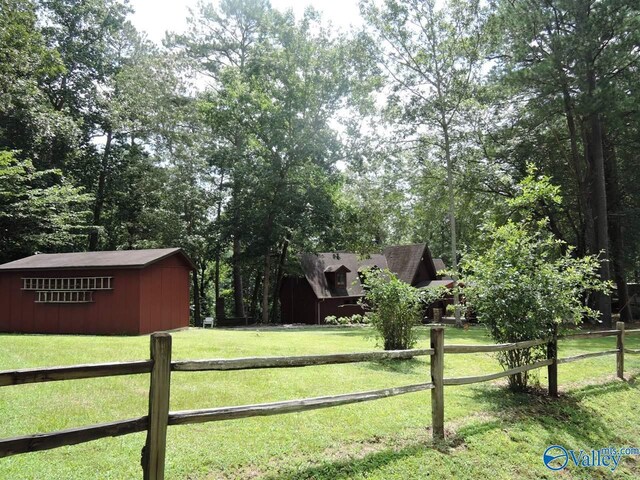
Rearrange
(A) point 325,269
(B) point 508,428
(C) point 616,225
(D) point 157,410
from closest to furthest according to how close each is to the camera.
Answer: (D) point 157,410
(B) point 508,428
(C) point 616,225
(A) point 325,269

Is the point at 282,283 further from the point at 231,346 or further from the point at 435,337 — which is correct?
the point at 435,337

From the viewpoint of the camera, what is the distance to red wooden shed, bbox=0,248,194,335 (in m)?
15.8

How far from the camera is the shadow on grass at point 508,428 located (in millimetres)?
4469

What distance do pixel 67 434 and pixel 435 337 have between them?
4.07 m

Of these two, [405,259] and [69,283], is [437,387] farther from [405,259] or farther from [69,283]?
[405,259]

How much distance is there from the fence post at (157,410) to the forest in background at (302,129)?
1841cm

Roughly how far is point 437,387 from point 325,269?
30299 millimetres

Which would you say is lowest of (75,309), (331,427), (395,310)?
(331,427)

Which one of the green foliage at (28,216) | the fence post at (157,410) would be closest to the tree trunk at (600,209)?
the fence post at (157,410)

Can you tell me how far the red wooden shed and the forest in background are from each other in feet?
16.9

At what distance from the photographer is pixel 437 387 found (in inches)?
215

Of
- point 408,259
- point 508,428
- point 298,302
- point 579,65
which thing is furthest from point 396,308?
point 408,259

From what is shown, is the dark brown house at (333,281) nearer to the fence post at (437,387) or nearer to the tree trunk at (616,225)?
the tree trunk at (616,225)

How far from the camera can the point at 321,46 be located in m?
31.3
